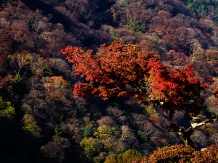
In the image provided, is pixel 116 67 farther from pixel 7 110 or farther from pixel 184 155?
pixel 7 110

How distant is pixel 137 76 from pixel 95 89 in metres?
2.31

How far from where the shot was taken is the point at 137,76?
556 inches

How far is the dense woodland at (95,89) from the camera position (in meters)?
13.9

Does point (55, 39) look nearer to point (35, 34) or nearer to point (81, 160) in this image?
point (35, 34)

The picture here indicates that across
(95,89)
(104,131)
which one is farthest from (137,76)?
(104,131)

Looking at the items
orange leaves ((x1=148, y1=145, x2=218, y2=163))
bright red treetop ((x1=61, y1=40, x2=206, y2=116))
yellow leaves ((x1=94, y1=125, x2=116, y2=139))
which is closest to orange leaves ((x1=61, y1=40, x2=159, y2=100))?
bright red treetop ((x1=61, y1=40, x2=206, y2=116))

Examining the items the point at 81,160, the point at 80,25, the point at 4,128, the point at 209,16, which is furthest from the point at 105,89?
the point at 209,16

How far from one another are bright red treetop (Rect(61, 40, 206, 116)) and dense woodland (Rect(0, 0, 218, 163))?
0.15 feet

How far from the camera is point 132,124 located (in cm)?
7056

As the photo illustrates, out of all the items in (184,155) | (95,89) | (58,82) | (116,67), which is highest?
(116,67)

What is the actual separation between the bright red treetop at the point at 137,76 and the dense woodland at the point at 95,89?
0.15 ft

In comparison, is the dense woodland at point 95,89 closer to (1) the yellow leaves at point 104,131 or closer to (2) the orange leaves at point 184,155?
(2) the orange leaves at point 184,155

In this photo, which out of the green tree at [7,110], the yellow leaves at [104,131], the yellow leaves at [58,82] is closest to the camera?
the green tree at [7,110]

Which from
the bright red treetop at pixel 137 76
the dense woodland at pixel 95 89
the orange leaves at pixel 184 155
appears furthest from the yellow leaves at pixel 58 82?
the orange leaves at pixel 184 155
